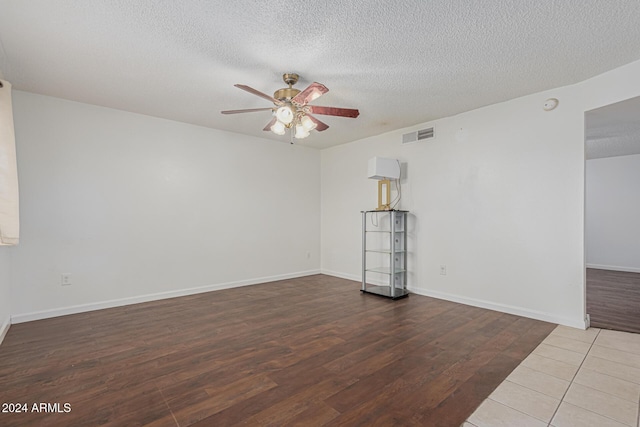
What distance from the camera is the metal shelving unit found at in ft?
14.4

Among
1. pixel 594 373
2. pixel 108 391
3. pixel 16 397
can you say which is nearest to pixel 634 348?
pixel 594 373

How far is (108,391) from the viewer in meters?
1.99

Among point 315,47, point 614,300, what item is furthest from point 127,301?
point 614,300

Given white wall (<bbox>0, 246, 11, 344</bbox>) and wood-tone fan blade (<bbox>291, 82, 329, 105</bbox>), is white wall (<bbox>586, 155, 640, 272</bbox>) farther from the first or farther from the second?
white wall (<bbox>0, 246, 11, 344</bbox>)

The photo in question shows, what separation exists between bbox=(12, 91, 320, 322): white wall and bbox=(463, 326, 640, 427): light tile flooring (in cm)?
400

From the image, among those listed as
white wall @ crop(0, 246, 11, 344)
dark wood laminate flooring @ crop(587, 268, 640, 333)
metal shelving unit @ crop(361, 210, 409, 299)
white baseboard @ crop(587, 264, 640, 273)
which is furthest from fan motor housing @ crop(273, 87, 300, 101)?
white baseboard @ crop(587, 264, 640, 273)

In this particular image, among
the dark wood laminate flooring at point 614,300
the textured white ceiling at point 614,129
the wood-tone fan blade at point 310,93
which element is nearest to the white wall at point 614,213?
the textured white ceiling at point 614,129

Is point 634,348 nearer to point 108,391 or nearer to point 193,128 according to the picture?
point 108,391

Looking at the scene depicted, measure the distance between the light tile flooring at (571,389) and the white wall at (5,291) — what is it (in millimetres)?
Result: 4083

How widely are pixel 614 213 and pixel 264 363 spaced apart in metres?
8.08

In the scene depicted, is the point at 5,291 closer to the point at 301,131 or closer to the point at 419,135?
the point at 301,131

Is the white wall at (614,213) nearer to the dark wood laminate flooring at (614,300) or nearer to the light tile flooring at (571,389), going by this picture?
the dark wood laminate flooring at (614,300)

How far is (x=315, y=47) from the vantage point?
2479mm

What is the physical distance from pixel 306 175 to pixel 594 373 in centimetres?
480
